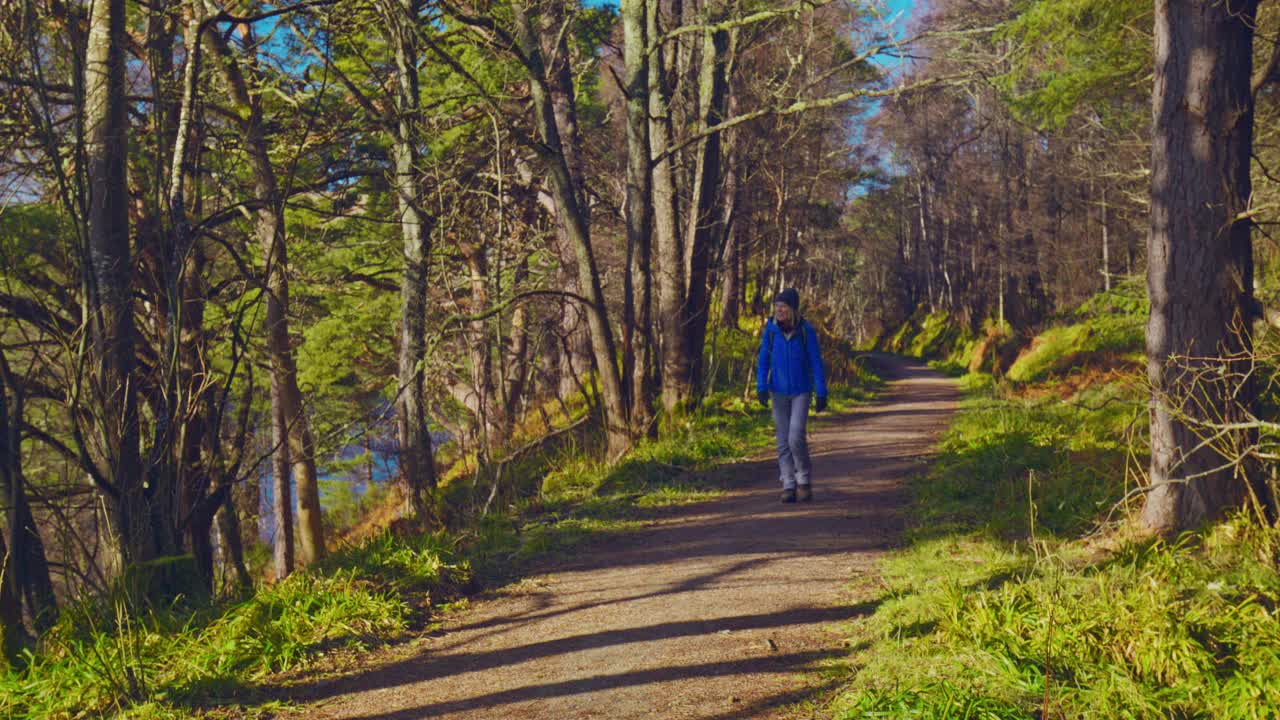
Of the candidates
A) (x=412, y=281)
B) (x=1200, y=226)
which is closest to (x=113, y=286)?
(x=412, y=281)

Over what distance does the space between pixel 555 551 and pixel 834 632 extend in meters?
2.81

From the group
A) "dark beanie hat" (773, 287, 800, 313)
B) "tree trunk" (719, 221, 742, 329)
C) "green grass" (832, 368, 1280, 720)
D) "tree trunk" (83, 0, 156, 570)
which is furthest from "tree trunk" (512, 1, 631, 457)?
"tree trunk" (719, 221, 742, 329)

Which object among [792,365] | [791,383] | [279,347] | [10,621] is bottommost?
[10,621]

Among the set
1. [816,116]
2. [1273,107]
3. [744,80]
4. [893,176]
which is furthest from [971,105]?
[1273,107]

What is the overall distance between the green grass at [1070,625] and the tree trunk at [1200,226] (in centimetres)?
43

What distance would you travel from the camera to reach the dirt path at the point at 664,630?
4.35 meters

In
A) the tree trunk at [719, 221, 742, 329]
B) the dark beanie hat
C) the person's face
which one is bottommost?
the person's face

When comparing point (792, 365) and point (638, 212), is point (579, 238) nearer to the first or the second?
point (638, 212)

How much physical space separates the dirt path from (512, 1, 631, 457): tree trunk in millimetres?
3310

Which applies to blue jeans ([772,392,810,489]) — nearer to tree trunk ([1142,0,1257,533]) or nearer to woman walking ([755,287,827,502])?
woman walking ([755,287,827,502])

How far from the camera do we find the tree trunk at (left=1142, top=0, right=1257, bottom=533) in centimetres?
605

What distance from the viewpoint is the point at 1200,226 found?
6.05 m

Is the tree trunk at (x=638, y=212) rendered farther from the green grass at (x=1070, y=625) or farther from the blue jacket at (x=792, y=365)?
the green grass at (x=1070, y=625)

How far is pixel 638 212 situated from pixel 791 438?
4.75 metres
